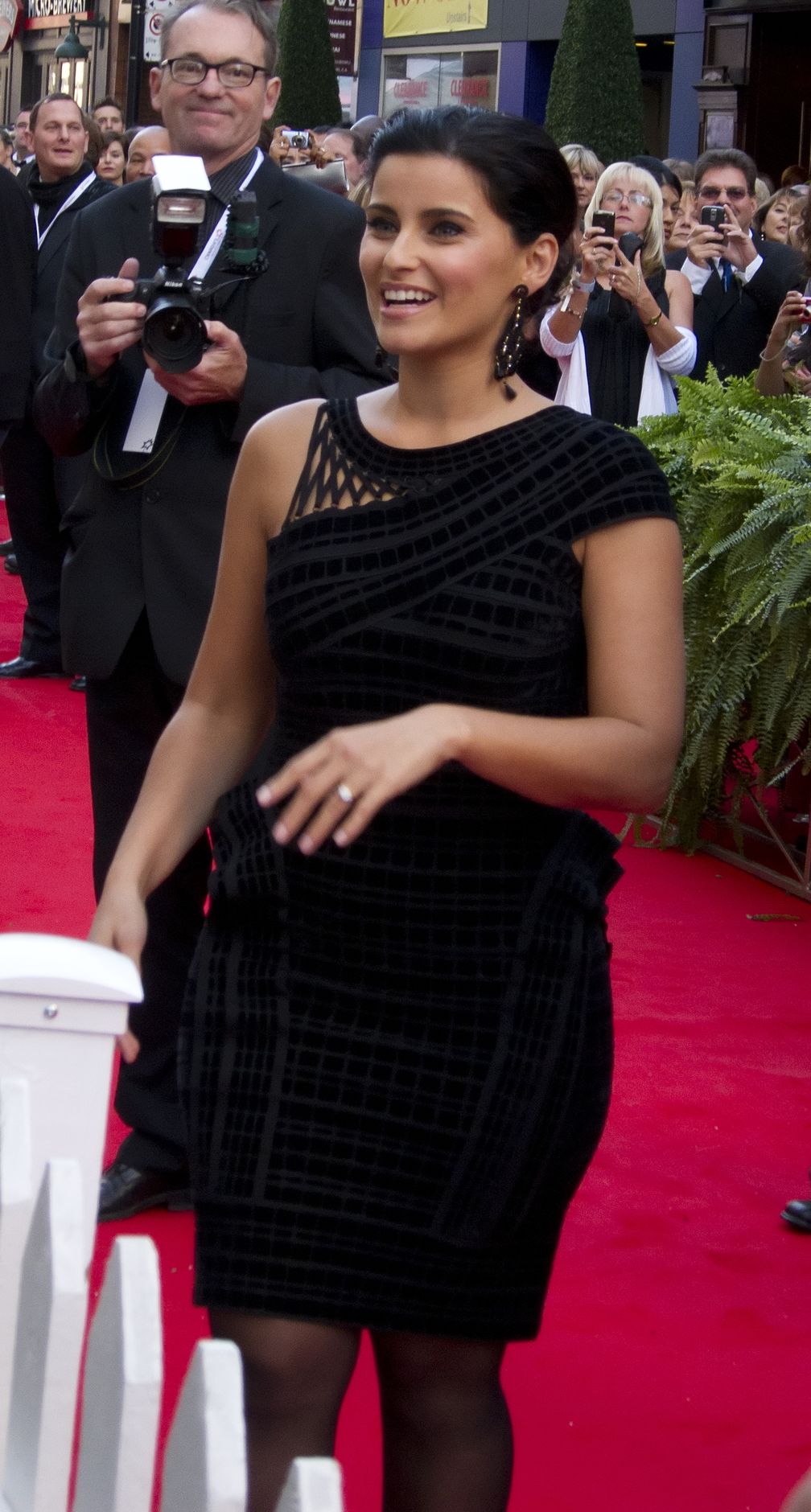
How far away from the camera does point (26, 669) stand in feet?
28.8

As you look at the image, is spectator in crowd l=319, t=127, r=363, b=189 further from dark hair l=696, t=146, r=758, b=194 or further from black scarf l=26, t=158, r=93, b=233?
dark hair l=696, t=146, r=758, b=194

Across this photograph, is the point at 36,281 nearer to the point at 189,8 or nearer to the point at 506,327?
the point at 189,8

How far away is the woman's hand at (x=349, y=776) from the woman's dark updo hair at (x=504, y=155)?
676mm

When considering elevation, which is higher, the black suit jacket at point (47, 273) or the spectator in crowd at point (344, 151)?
the spectator in crowd at point (344, 151)

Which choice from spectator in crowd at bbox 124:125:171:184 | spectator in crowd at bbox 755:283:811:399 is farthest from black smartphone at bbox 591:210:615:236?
spectator in crowd at bbox 124:125:171:184

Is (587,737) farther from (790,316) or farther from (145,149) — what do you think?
(145,149)

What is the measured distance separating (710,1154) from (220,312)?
6.54 ft

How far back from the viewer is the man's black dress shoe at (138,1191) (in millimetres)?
3695

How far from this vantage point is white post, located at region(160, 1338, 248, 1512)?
4.21 feet

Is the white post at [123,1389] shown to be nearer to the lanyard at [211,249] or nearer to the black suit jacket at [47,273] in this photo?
the lanyard at [211,249]

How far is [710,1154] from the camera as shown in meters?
4.22

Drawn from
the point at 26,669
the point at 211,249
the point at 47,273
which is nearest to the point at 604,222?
the point at 47,273

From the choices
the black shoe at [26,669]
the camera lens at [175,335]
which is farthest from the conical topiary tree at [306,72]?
the camera lens at [175,335]

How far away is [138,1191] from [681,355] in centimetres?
463
